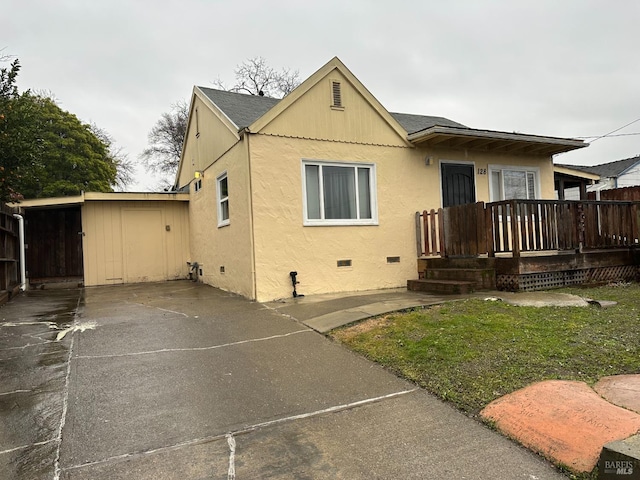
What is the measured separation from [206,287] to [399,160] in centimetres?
592

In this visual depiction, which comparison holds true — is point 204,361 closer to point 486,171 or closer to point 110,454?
point 110,454

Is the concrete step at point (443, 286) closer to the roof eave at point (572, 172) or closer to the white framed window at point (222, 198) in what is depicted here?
the white framed window at point (222, 198)

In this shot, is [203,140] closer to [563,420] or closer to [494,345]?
[494,345]

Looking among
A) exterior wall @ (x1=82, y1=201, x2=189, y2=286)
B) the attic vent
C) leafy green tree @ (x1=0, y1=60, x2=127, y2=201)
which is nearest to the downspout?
the attic vent

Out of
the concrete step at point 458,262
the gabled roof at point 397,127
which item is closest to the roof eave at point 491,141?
the gabled roof at point 397,127

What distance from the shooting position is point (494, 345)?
409 cm

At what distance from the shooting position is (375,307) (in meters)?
6.23

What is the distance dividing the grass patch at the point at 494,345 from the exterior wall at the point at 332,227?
2903mm

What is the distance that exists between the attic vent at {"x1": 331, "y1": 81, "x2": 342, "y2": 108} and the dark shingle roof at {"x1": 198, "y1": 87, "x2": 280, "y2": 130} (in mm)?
1607

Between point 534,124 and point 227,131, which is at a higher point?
point 534,124

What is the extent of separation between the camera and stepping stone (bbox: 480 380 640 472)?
231 centimetres

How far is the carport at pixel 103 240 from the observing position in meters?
11.9

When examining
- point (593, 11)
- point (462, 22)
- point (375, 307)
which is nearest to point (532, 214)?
point (375, 307)

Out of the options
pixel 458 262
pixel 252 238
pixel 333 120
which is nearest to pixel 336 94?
pixel 333 120
